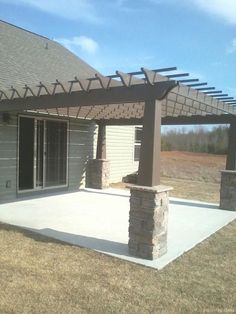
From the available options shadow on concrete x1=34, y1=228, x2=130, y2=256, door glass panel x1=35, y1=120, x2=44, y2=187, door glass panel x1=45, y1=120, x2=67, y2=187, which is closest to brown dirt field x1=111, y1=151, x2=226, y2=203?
door glass panel x1=45, y1=120, x2=67, y2=187

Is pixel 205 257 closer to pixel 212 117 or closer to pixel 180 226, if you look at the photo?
pixel 180 226

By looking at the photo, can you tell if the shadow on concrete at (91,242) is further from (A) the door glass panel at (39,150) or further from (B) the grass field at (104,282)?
(A) the door glass panel at (39,150)

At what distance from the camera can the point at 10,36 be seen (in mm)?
13445

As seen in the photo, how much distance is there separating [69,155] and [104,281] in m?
8.20

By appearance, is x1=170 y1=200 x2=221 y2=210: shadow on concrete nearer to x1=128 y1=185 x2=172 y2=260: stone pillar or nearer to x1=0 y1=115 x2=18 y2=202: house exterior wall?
x1=0 y1=115 x2=18 y2=202: house exterior wall

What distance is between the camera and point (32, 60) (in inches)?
508

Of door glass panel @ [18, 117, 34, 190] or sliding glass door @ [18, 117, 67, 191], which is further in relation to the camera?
sliding glass door @ [18, 117, 67, 191]

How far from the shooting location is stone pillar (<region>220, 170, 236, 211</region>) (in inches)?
410

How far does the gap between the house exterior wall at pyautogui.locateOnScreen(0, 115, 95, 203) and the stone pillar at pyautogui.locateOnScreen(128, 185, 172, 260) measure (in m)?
5.34

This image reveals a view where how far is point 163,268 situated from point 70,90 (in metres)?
3.73

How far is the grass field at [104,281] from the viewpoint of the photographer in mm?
4281

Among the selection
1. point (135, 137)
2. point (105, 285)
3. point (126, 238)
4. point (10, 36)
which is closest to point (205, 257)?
point (126, 238)

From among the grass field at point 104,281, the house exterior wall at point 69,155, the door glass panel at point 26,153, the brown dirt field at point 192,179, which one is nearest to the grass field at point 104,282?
the grass field at point 104,281

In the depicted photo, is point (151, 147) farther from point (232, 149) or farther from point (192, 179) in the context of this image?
point (192, 179)
